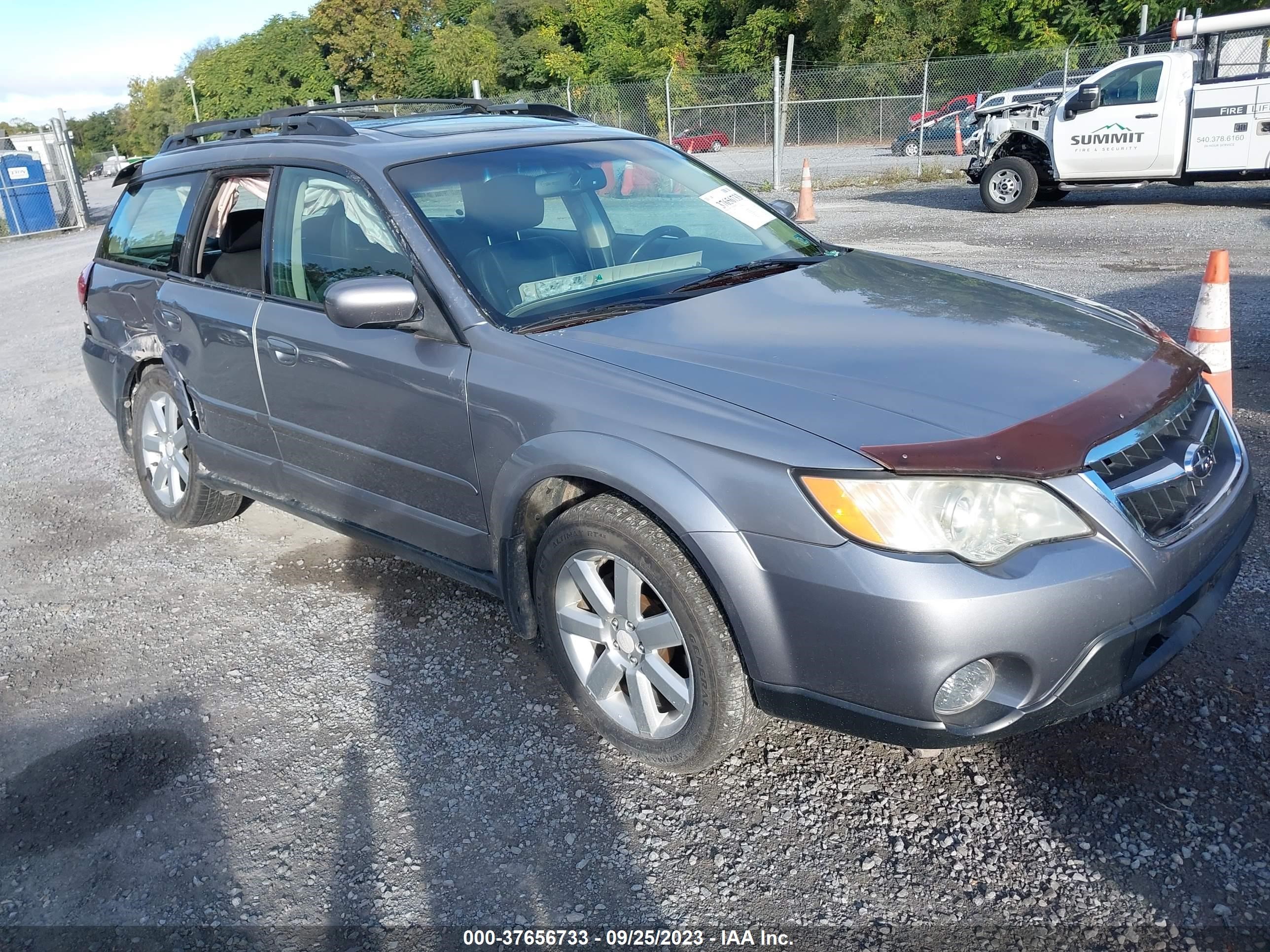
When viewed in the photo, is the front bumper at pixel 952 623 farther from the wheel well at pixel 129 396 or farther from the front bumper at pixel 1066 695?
the wheel well at pixel 129 396

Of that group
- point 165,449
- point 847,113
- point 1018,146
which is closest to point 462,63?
point 847,113

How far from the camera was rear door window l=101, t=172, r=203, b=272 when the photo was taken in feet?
14.8

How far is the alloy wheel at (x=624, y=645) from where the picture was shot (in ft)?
9.03

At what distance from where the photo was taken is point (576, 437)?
2744 millimetres

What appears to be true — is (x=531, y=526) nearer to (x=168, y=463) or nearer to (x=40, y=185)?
(x=168, y=463)

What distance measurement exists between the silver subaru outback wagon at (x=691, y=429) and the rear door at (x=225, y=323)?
0.06 feet

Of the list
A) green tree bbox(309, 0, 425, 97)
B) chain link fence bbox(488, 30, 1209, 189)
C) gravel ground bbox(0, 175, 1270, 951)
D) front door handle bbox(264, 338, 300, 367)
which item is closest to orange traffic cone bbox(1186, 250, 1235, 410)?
gravel ground bbox(0, 175, 1270, 951)

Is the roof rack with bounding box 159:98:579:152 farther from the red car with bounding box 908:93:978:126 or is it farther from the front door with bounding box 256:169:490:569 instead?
the red car with bounding box 908:93:978:126

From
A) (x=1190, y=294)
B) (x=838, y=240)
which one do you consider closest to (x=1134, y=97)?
(x=838, y=240)

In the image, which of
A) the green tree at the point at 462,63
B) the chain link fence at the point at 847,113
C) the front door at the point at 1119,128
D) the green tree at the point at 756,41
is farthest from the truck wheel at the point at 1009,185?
the green tree at the point at 462,63

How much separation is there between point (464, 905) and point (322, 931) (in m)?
0.34

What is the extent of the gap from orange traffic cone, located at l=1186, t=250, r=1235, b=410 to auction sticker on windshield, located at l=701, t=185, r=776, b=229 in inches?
74.1

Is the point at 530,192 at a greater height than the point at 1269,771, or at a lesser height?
greater

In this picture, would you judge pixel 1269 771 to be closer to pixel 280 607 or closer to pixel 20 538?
pixel 280 607
